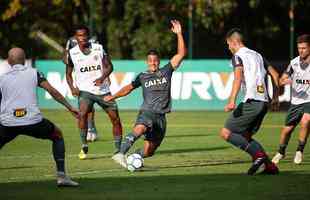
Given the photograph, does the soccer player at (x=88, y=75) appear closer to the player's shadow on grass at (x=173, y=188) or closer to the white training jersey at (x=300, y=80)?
the white training jersey at (x=300, y=80)

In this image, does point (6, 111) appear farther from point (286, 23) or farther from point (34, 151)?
point (286, 23)

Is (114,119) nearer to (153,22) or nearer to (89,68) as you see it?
(89,68)

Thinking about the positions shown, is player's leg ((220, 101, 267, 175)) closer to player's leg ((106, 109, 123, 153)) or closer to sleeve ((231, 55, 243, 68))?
sleeve ((231, 55, 243, 68))

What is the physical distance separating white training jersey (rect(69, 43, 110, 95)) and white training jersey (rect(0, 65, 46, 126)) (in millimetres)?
5489

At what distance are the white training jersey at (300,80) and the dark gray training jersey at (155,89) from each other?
2.43 meters

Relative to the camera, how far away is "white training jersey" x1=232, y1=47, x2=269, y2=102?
47.5 ft

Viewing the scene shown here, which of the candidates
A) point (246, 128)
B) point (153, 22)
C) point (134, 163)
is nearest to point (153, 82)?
point (134, 163)

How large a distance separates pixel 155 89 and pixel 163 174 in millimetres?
1576

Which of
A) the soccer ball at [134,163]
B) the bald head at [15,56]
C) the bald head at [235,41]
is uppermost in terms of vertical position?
the bald head at [15,56]

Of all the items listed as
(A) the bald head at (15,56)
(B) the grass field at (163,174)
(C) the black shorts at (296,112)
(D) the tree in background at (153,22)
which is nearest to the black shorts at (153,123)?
(B) the grass field at (163,174)

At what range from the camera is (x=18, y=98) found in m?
12.7

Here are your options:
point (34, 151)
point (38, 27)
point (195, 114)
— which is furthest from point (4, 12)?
point (34, 151)

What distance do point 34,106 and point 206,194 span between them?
2.57 m

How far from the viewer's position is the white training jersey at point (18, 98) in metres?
12.7
